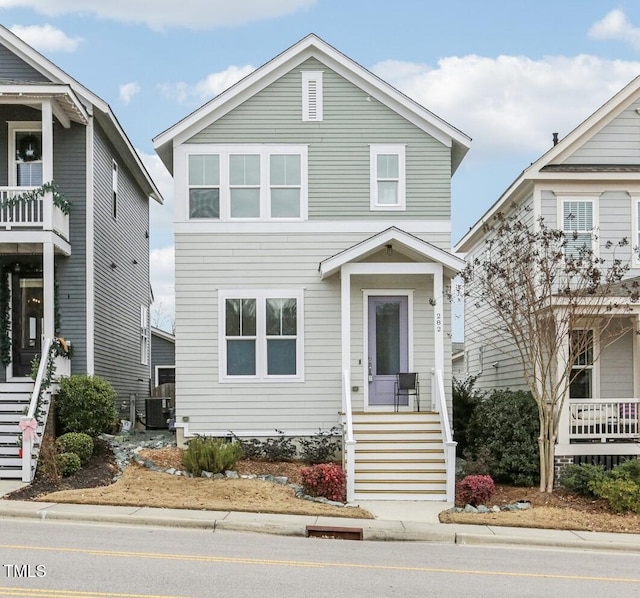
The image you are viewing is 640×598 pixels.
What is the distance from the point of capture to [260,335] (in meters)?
17.6

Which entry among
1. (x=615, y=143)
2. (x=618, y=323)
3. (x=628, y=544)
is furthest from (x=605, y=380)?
(x=628, y=544)

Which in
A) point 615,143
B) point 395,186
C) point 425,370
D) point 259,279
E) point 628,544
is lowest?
point 628,544

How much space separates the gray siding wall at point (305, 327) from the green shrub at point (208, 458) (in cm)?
210

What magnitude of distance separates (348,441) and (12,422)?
21.3 feet

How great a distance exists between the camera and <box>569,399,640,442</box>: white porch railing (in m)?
16.7

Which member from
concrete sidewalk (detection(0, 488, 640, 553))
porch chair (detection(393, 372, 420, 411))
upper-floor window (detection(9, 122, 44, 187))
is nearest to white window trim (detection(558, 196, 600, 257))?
porch chair (detection(393, 372, 420, 411))

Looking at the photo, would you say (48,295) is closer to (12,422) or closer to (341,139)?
(12,422)

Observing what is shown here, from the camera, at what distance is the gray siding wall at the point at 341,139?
1792cm

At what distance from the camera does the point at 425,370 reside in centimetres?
1762

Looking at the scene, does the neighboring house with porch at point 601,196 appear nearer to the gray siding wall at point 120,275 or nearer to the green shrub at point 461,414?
the green shrub at point 461,414

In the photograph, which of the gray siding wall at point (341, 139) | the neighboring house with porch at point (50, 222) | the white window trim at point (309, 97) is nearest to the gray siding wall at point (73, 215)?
the neighboring house with porch at point (50, 222)

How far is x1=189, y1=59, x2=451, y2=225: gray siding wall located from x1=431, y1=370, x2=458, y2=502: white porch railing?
362cm

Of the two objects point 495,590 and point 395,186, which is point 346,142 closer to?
point 395,186

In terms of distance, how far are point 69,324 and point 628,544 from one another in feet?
40.1
